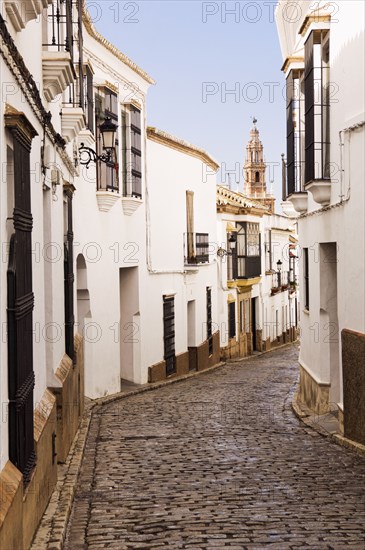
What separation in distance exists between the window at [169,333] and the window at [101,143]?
501 cm

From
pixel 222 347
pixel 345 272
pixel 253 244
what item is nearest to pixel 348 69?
pixel 345 272

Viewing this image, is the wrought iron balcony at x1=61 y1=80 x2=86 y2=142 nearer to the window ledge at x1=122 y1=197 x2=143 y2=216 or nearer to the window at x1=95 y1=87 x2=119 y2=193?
the window at x1=95 y1=87 x2=119 y2=193

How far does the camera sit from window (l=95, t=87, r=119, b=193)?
15156 mm

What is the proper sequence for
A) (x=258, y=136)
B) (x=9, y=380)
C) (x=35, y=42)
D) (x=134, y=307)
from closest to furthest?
(x=9, y=380), (x=35, y=42), (x=134, y=307), (x=258, y=136)

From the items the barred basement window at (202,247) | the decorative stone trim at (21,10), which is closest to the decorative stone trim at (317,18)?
the decorative stone trim at (21,10)

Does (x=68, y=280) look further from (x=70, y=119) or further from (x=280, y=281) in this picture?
(x=280, y=281)

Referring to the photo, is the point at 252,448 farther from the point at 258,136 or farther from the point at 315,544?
the point at 258,136

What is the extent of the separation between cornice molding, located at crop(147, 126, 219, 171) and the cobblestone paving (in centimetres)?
739

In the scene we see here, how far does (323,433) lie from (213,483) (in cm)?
341

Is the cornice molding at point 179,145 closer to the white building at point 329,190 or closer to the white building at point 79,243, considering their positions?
the white building at point 79,243

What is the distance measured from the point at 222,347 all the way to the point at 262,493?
19862 millimetres

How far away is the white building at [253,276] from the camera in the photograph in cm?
2855

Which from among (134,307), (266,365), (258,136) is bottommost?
(266,365)

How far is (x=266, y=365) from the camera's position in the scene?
25.8m
